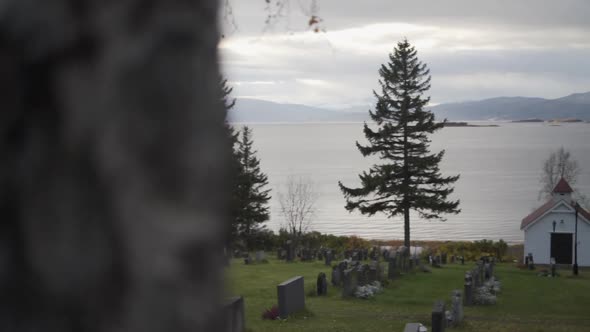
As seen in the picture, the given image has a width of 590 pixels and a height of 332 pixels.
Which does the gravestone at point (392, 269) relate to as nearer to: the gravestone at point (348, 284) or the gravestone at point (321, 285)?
the gravestone at point (348, 284)

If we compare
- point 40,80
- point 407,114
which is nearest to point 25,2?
point 40,80

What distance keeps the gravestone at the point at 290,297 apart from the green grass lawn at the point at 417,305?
23 cm

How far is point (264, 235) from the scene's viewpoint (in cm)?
4969

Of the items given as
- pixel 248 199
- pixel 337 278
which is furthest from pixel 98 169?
pixel 248 199

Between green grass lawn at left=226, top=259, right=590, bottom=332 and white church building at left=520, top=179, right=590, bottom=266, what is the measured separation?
637 inches

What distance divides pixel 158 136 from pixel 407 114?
4049 centimetres

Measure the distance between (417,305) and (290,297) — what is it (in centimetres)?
585

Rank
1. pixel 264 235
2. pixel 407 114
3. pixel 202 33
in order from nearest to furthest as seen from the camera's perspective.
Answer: pixel 202 33
pixel 407 114
pixel 264 235

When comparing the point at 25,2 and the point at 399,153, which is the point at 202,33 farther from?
the point at 399,153

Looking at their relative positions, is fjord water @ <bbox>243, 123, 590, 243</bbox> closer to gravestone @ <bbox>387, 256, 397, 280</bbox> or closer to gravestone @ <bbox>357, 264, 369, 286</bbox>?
gravestone @ <bbox>387, 256, 397, 280</bbox>

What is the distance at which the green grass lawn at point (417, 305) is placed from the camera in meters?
15.2

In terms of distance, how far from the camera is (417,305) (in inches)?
781

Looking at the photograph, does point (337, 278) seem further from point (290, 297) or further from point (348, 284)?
point (290, 297)

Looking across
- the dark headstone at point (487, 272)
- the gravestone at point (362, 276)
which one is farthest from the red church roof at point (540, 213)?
the gravestone at point (362, 276)
